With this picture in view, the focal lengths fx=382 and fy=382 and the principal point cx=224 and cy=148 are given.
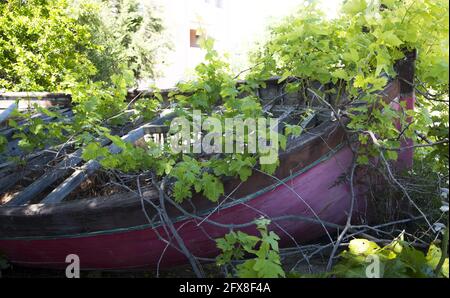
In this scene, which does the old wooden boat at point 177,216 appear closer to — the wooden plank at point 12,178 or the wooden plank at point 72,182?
the wooden plank at point 72,182

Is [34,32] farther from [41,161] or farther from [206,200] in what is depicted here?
[206,200]

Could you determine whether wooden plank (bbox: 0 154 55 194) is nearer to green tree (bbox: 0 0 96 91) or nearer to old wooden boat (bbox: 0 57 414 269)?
old wooden boat (bbox: 0 57 414 269)

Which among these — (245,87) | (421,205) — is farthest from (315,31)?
(421,205)

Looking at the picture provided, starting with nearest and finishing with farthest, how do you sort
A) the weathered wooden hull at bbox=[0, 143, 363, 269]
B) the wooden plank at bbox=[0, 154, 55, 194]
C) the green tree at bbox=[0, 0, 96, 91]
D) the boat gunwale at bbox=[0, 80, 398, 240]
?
1. the boat gunwale at bbox=[0, 80, 398, 240]
2. the weathered wooden hull at bbox=[0, 143, 363, 269]
3. the wooden plank at bbox=[0, 154, 55, 194]
4. the green tree at bbox=[0, 0, 96, 91]

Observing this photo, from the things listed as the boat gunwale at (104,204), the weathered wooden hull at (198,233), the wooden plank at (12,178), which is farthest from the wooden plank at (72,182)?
the wooden plank at (12,178)

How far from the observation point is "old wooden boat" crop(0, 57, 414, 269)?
262 centimetres

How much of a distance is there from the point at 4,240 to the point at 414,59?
3.48 m

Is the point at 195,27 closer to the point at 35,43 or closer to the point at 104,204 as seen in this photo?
the point at 35,43

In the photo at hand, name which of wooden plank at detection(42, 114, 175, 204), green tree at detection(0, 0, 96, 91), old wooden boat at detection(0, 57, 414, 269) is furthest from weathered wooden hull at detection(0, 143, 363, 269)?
green tree at detection(0, 0, 96, 91)

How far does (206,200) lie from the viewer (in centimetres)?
263

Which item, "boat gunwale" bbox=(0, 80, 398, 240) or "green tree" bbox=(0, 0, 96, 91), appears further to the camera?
"green tree" bbox=(0, 0, 96, 91)

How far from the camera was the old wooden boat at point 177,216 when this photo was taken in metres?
2.62

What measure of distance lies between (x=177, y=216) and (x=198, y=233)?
0.24m

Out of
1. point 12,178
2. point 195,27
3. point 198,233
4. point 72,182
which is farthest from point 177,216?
→ point 195,27
